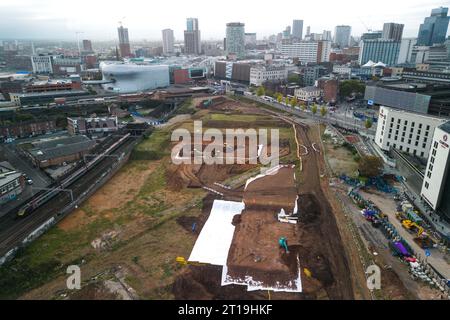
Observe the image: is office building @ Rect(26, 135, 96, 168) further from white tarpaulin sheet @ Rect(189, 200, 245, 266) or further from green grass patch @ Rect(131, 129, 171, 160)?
white tarpaulin sheet @ Rect(189, 200, 245, 266)

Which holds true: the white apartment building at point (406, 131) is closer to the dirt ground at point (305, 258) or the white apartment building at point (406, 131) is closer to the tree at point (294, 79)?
the dirt ground at point (305, 258)

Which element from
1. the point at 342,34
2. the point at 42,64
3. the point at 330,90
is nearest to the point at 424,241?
the point at 330,90

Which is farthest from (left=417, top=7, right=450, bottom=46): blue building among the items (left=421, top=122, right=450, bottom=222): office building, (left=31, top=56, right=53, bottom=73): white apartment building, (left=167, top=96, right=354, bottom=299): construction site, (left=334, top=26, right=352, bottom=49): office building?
(left=31, top=56, right=53, bottom=73): white apartment building

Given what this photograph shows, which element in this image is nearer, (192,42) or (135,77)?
(135,77)

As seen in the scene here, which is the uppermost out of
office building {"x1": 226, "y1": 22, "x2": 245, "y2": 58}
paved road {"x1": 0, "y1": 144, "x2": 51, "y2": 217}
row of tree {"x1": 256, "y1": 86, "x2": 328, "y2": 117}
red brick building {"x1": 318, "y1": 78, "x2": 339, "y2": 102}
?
office building {"x1": 226, "y1": 22, "x2": 245, "y2": 58}

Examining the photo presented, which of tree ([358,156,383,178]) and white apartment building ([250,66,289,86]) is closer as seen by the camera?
tree ([358,156,383,178])

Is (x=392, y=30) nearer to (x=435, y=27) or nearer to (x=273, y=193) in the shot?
(x=435, y=27)
